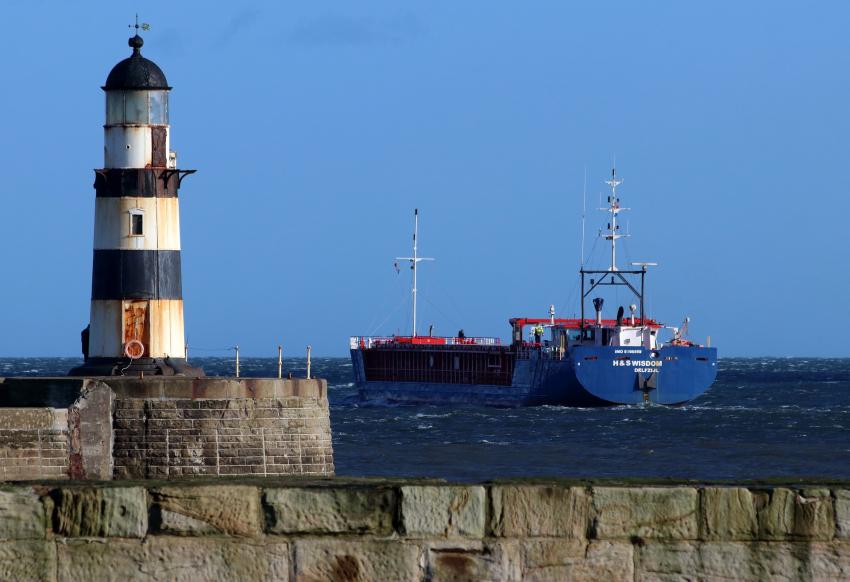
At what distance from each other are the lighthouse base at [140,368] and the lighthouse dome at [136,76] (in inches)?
131

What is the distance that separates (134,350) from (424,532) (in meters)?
15.6

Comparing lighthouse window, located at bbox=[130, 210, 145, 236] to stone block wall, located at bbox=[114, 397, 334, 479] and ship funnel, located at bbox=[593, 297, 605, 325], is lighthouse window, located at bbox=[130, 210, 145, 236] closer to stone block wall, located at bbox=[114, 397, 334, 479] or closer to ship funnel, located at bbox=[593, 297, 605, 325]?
stone block wall, located at bbox=[114, 397, 334, 479]

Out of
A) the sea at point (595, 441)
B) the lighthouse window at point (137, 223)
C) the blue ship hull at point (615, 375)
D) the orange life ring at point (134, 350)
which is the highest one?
the lighthouse window at point (137, 223)

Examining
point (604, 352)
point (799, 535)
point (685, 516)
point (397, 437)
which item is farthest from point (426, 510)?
point (604, 352)

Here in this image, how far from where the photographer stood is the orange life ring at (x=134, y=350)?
20.8m

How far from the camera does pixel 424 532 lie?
5.50m

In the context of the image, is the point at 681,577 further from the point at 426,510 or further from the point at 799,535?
the point at 426,510

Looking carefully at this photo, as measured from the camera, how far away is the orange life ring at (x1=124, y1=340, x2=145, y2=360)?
68.1 feet

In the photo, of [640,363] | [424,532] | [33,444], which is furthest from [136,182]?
[640,363]

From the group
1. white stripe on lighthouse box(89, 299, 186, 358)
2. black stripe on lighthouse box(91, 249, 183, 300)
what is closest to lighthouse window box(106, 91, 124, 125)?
black stripe on lighthouse box(91, 249, 183, 300)

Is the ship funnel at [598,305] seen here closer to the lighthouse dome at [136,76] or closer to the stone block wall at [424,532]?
the lighthouse dome at [136,76]

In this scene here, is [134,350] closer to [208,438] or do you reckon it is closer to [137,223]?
[137,223]

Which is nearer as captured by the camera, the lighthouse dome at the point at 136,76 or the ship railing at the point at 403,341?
the lighthouse dome at the point at 136,76

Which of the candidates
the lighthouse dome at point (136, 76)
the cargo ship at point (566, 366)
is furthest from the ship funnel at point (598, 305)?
the lighthouse dome at point (136, 76)
